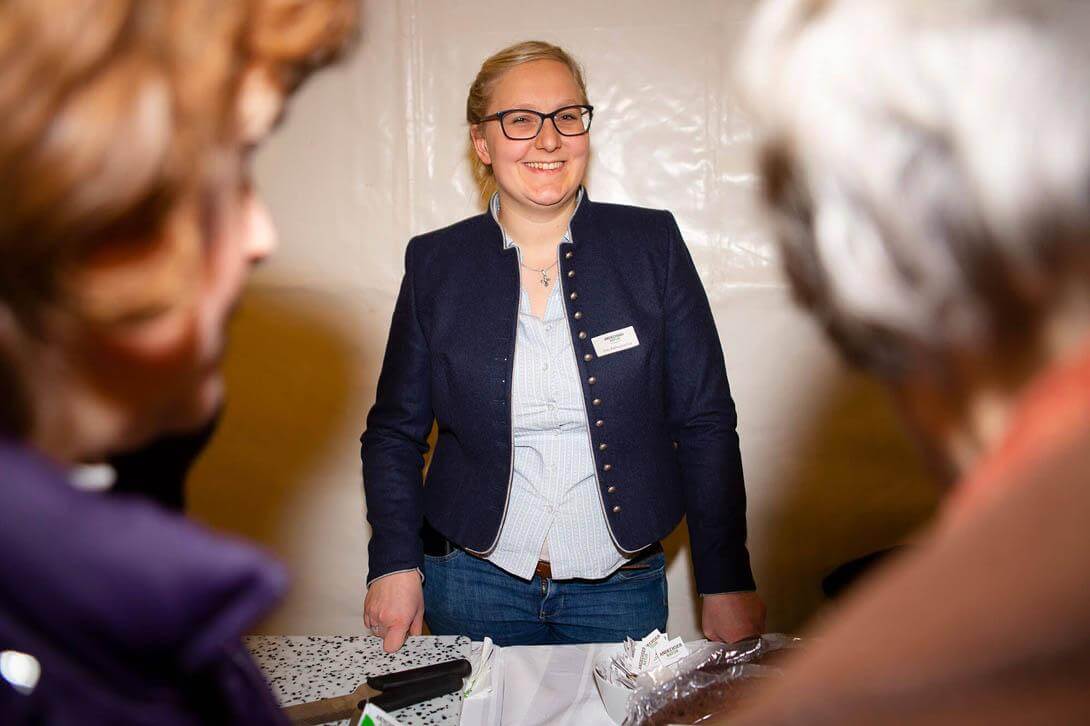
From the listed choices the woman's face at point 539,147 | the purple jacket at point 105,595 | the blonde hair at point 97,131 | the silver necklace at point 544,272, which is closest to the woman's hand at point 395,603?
the silver necklace at point 544,272

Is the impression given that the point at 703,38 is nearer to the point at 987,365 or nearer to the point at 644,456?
the point at 644,456

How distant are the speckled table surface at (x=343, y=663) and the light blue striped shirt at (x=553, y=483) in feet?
1.37

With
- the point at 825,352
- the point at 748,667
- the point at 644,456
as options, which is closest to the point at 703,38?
the point at 825,352

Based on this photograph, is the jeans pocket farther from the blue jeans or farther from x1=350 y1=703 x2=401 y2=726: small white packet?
x1=350 y1=703 x2=401 y2=726: small white packet

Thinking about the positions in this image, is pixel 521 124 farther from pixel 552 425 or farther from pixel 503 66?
pixel 552 425

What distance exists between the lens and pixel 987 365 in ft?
1.44

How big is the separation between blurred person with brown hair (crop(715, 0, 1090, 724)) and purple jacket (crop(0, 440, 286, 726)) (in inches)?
13.4

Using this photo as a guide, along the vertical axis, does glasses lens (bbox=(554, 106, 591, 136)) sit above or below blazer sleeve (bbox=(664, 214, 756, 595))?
above

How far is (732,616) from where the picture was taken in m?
1.75

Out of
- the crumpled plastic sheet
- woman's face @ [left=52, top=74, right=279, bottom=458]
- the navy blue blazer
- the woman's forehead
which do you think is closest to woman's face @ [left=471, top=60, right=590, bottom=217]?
the woman's forehead

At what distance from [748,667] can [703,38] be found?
6.69 feet

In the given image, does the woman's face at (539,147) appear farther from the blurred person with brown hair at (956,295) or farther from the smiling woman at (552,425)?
the blurred person with brown hair at (956,295)

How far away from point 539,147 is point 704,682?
3.87 feet

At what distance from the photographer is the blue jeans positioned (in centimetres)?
185
